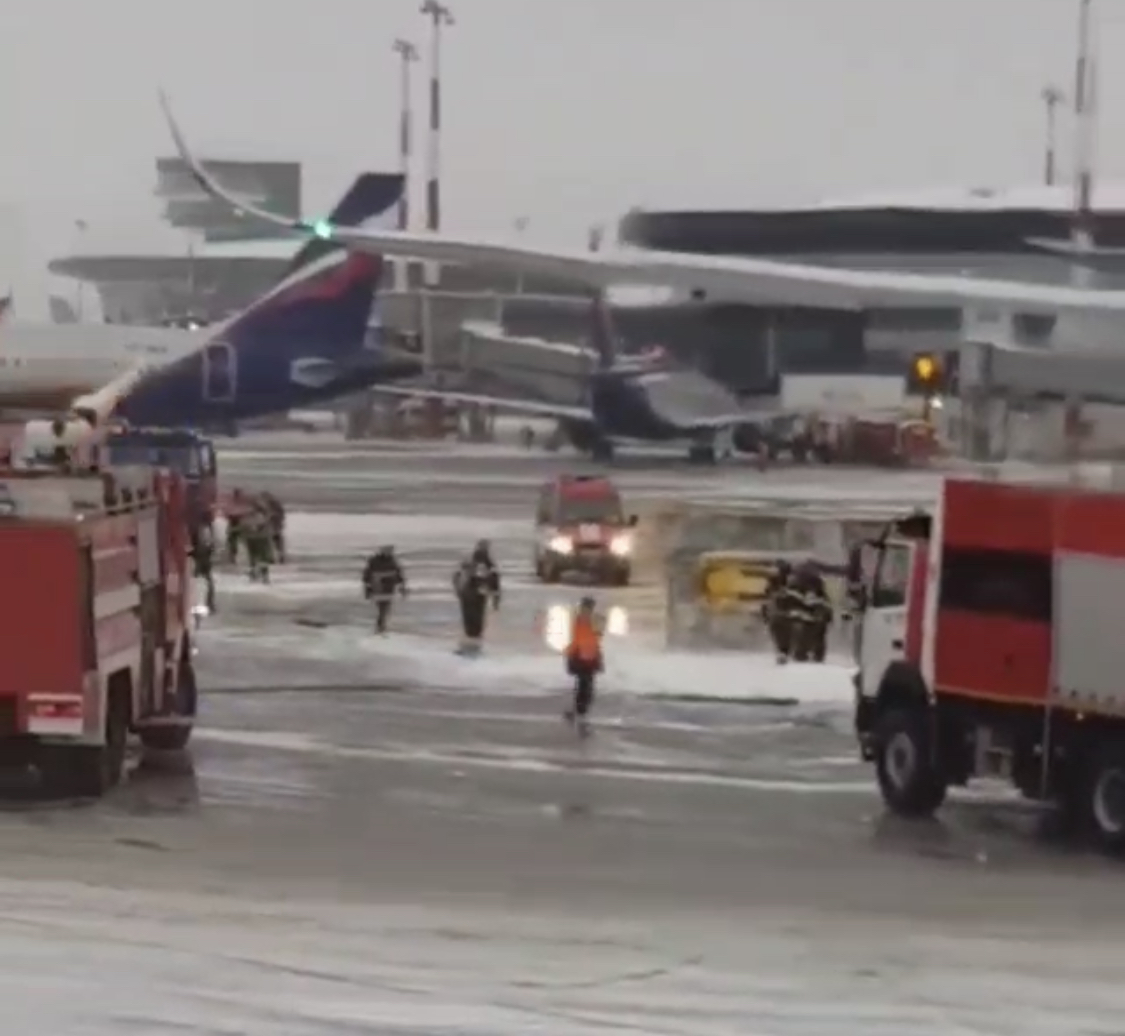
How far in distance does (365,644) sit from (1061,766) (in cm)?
1482

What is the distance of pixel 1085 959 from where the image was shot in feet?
45.9

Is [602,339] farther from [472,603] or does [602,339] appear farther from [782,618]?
[782,618]

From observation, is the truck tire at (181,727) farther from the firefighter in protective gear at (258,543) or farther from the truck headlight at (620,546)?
the truck headlight at (620,546)

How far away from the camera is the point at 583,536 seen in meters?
43.4

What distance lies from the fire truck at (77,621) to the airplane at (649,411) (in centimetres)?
5908

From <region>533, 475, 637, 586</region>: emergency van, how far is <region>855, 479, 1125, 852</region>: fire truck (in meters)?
21.6

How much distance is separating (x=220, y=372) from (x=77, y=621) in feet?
176

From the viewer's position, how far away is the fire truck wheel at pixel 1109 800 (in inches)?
723

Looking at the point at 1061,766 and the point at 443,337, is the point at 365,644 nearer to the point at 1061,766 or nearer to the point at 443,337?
the point at 1061,766

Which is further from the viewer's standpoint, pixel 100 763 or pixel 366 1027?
pixel 100 763

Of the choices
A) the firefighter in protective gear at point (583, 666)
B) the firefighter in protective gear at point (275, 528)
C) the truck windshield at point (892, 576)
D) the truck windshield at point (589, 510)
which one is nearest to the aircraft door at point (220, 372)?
the firefighter in protective gear at point (275, 528)

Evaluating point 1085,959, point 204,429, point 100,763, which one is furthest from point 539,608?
point 204,429

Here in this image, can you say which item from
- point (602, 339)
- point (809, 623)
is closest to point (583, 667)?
point (809, 623)

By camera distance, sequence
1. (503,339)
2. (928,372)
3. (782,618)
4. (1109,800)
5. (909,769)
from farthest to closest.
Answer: (503,339) < (928,372) < (782,618) < (909,769) < (1109,800)
